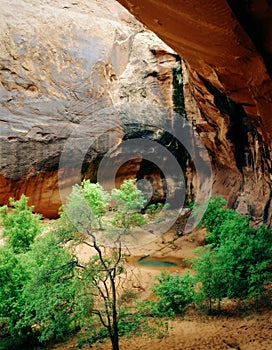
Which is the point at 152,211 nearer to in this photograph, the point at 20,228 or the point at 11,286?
the point at 20,228

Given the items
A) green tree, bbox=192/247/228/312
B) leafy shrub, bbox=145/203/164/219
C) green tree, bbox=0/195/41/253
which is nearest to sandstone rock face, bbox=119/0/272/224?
green tree, bbox=192/247/228/312

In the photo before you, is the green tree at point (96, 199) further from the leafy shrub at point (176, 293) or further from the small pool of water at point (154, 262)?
the small pool of water at point (154, 262)

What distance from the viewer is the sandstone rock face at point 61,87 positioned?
476 inches

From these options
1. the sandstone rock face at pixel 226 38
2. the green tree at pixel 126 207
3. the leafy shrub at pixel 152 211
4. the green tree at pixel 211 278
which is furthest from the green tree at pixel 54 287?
the leafy shrub at pixel 152 211

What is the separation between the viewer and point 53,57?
40.9 feet

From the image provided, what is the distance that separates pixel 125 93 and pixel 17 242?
8590 mm

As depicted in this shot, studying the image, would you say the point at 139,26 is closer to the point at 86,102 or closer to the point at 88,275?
the point at 86,102

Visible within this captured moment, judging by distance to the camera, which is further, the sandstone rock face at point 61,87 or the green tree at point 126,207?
the sandstone rock face at point 61,87

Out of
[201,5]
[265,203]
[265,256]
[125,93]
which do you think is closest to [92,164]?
[125,93]

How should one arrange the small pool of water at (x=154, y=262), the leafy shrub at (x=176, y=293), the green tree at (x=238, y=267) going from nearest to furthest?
the green tree at (x=238, y=267), the leafy shrub at (x=176, y=293), the small pool of water at (x=154, y=262)

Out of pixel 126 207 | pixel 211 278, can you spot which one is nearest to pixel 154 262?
pixel 211 278

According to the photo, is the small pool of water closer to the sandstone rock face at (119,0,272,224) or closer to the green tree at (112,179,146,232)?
the green tree at (112,179,146,232)

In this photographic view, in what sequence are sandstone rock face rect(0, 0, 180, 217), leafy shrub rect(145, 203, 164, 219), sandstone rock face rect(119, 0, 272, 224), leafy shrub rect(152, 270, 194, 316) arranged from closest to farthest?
sandstone rock face rect(119, 0, 272, 224)
leafy shrub rect(152, 270, 194, 316)
sandstone rock face rect(0, 0, 180, 217)
leafy shrub rect(145, 203, 164, 219)

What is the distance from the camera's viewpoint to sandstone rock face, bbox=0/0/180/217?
12.1 meters
